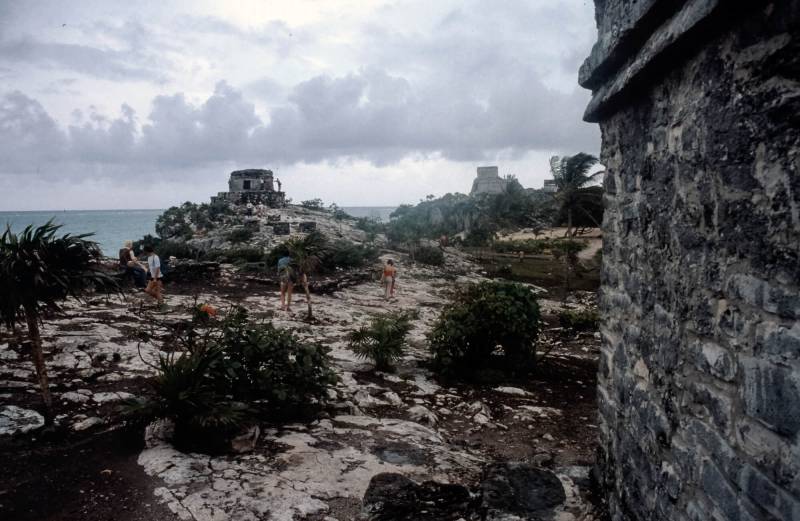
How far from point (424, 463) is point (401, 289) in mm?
12253

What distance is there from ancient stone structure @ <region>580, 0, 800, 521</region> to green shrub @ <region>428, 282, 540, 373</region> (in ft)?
13.9

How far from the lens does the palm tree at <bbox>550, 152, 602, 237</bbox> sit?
83.3ft

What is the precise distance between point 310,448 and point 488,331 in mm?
4032

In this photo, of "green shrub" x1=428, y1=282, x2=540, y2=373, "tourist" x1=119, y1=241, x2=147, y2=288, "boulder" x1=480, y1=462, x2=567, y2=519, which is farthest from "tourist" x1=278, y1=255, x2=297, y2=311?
"boulder" x1=480, y1=462, x2=567, y2=519

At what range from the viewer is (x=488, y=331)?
7965mm

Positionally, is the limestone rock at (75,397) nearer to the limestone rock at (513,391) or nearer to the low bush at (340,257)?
the limestone rock at (513,391)

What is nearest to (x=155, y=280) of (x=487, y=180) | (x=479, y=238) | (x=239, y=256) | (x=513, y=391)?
(x=239, y=256)

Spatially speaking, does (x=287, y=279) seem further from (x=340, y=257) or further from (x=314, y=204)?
(x=314, y=204)

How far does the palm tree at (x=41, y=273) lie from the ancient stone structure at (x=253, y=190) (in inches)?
1433

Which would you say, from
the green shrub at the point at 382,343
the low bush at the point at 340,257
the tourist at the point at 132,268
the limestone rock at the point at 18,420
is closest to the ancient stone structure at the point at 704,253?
the green shrub at the point at 382,343

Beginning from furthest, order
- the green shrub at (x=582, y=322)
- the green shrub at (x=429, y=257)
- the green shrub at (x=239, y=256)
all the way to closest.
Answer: the green shrub at (x=429, y=257) → the green shrub at (x=239, y=256) → the green shrub at (x=582, y=322)

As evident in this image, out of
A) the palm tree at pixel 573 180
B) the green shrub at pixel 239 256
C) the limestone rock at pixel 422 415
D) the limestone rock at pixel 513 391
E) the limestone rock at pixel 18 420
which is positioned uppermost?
the palm tree at pixel 573 180

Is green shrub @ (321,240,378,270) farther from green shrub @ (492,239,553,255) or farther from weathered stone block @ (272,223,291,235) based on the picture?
green shrub @ (492,239,553,255)

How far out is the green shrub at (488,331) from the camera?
786 centimetres
